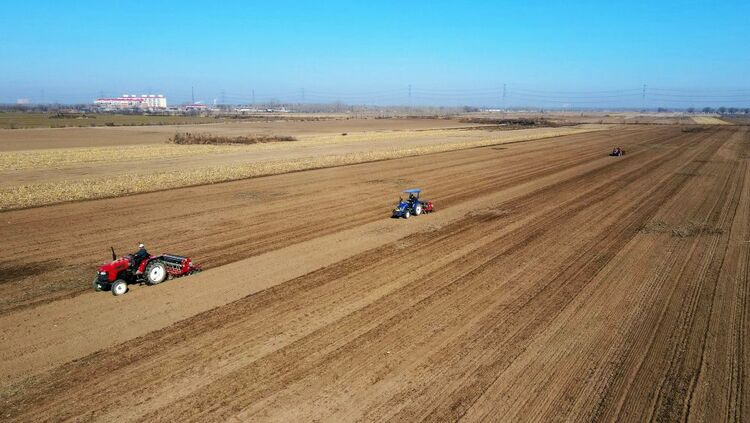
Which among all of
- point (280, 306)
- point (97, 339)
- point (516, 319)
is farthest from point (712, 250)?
point (97, 339)

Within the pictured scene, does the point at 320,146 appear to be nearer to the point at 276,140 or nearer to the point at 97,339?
the point at 276,140

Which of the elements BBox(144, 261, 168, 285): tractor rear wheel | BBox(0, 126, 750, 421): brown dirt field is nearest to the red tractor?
BBox(144, 261, 168, 285): tractor rear wheel

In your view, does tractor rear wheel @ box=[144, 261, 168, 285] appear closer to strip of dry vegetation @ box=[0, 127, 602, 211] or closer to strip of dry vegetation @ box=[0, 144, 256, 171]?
strip of dry vegetation @ box=[0, 127, 602, 211]

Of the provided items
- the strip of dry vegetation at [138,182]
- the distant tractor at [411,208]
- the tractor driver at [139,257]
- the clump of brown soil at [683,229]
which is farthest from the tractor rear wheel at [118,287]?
the clump of brown soil at [683,229]

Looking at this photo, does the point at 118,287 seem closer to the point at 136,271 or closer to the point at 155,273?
the point at 136,271

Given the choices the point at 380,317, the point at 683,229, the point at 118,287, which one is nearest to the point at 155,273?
the point at 118,287
